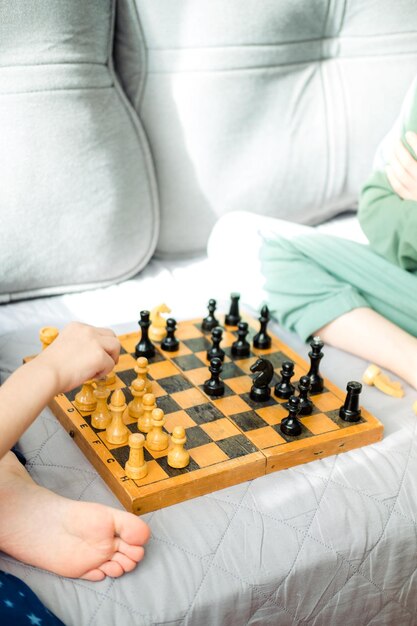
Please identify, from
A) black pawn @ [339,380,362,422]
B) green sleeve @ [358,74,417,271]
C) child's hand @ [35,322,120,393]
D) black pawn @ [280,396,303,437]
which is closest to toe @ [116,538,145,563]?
child's hand @ [35,322,120,393]

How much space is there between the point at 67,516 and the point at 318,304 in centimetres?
73

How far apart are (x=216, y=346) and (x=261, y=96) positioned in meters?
0.70

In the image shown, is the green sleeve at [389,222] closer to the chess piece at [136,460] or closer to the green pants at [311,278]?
the green pants at [311,278]

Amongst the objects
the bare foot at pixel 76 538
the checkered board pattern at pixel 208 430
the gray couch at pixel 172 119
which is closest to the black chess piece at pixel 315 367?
the checkered board pattern at pixel 208 430

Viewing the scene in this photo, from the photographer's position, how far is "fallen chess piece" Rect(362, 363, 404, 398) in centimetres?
137

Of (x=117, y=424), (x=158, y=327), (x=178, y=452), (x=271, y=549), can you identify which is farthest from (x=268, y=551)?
(x=158, y=327)

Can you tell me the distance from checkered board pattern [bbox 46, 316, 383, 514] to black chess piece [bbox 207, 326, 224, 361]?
0.07ft

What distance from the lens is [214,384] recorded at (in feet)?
4.20

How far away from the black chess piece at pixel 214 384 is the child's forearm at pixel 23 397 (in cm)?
→ 30

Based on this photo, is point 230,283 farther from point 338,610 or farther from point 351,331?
point 338,610

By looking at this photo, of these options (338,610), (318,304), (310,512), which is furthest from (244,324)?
(338,610)

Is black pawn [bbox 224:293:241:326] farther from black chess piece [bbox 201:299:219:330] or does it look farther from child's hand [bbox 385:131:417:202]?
child's hand [bbox 385:131:417:202]

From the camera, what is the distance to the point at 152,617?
0.95 metres

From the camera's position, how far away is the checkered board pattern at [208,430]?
3.58 ft
